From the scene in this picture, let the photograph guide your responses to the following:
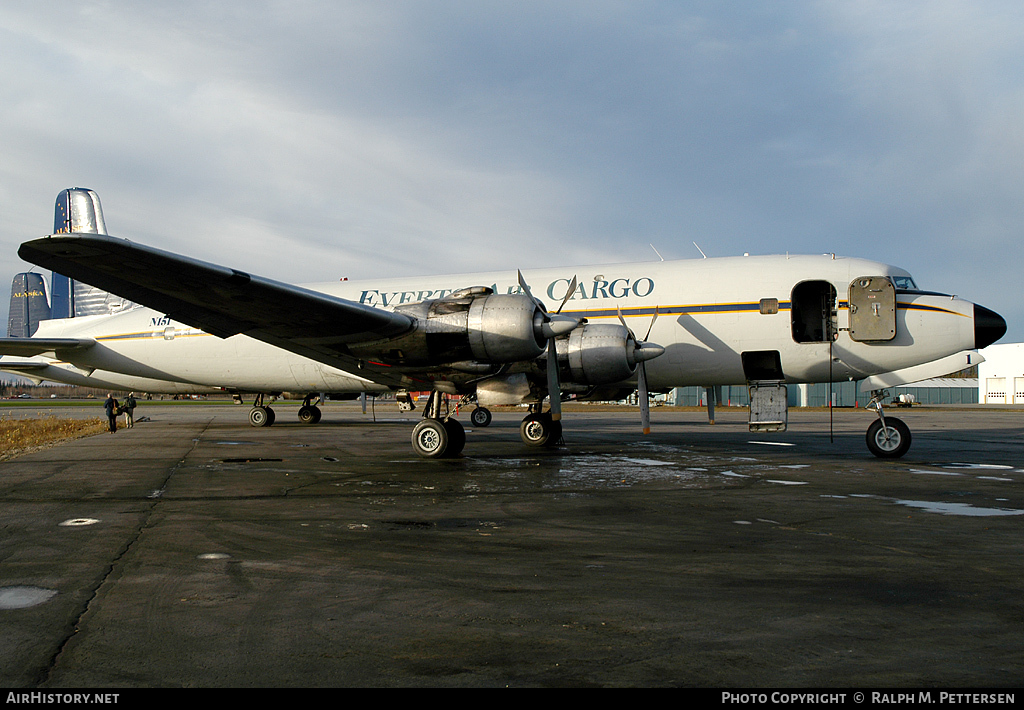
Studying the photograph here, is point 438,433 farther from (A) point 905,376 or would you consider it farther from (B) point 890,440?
(A) point 905,376

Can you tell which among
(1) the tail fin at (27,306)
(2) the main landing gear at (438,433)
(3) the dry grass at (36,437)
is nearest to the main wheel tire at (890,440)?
(2) the main landing gear at (438,433)

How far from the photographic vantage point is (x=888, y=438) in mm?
13664

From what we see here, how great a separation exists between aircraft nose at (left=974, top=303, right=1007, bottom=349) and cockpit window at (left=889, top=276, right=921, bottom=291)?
4.04 ft

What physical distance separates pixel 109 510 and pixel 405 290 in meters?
11.7

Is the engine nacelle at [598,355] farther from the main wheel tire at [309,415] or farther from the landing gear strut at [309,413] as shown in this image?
the main wheel tire at [309,415]

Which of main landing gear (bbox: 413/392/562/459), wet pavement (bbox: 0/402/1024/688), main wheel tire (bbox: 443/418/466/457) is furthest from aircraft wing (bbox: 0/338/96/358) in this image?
main wheel tire (bbox: 443/418/466/457)

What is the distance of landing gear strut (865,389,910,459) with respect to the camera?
44.2 ft

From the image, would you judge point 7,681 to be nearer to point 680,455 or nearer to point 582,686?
point 582,686

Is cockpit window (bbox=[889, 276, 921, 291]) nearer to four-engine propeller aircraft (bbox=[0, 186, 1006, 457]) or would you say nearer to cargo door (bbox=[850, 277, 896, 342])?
four-engine propeller aircraft (bbox=[0, 186, 1006, 457])

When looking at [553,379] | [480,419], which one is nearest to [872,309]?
[553,379]

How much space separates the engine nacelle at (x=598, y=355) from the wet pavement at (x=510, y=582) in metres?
4.32

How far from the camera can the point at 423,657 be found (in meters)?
3.30

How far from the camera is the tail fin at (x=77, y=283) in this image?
71.8 feet

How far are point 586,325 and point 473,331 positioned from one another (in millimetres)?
4174
